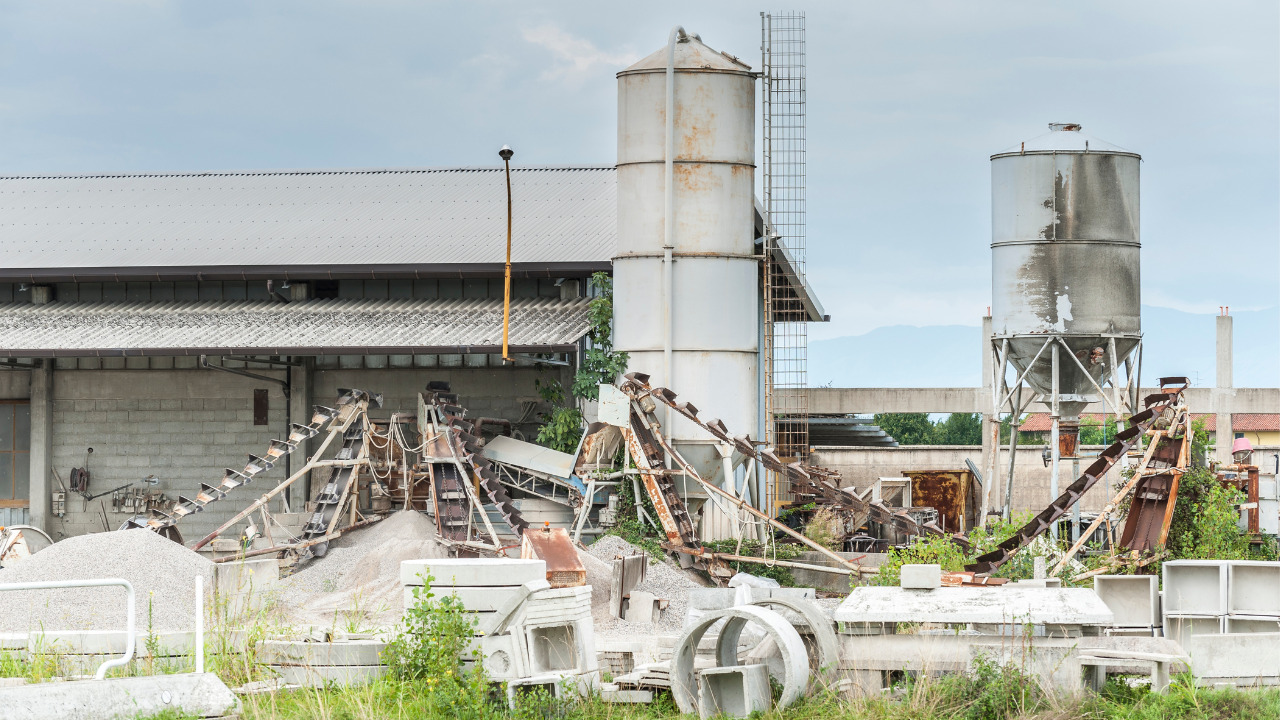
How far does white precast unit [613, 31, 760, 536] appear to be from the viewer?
23.1 meters

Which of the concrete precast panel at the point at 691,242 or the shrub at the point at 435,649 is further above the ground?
the concrete precast panel at the point at 691,242

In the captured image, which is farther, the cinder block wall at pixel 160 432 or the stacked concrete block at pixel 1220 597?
the cinder block wall at pixel 160 432

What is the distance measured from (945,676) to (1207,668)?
8.34ft

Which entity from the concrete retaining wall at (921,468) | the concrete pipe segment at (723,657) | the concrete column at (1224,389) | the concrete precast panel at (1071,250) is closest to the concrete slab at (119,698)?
the concrete pipe segment at (723,657)

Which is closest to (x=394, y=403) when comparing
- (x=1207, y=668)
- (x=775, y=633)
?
(x=775, y=633)

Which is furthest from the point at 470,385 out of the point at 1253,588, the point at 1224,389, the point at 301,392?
the point at 1224,389

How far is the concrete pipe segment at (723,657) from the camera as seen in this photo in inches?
490

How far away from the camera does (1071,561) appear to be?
61.6 ft

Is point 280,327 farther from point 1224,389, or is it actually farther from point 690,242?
point 1224,389

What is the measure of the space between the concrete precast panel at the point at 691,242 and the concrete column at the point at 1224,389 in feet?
48.7

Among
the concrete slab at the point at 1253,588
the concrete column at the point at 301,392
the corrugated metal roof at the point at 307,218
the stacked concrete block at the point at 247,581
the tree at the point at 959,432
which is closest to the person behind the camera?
the concrete slab at the point at 1253,588

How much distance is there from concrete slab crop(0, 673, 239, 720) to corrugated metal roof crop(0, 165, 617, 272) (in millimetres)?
14629

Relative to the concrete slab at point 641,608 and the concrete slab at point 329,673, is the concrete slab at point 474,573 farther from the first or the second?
the concrete slab at point 641,608

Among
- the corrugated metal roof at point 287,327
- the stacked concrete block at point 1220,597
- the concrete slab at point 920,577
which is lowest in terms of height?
the stacked concrete block at point 1220,597
